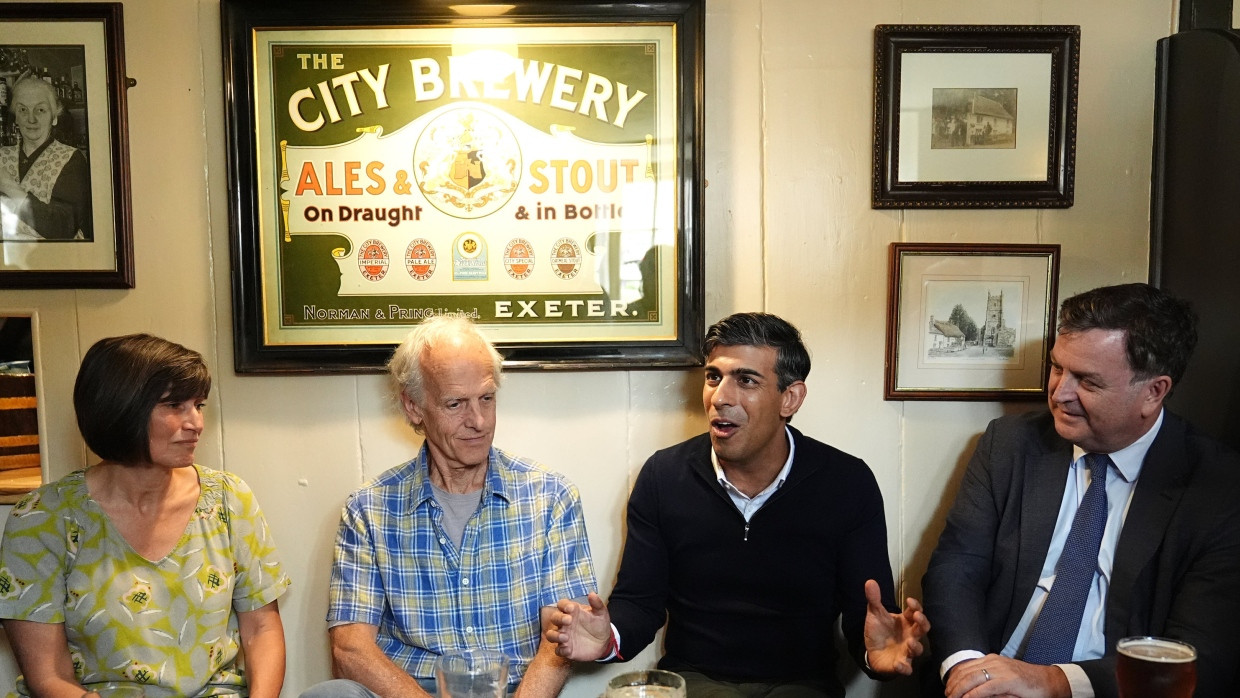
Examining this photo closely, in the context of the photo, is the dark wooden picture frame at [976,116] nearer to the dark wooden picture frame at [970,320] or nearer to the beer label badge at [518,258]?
the dark wooden picture frame at [970,320]

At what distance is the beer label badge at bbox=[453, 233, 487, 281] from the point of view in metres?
2.34

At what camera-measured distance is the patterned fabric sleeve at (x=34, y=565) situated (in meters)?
1.89

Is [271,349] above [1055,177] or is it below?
below

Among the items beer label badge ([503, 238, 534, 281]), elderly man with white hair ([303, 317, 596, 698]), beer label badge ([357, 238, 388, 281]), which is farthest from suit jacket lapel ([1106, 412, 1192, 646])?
beer label badge ([357, 238, 388, 281])

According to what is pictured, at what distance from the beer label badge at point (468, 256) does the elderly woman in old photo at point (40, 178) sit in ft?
3.16

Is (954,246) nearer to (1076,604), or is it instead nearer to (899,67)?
(899,67)

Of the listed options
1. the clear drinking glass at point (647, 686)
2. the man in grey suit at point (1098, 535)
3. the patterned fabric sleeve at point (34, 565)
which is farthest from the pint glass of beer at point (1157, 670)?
the patterned fabric sleeve at point (34, 565)

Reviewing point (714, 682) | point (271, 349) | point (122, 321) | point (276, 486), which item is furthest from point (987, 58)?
point (122, 321)

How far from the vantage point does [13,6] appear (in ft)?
7.52

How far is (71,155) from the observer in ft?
7.59

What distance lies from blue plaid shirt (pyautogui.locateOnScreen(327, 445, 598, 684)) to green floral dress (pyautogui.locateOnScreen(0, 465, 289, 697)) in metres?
0.29

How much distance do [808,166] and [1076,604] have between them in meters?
1.25

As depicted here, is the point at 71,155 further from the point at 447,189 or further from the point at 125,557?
Answer: the point at 125,557

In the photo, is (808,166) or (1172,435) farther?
(808,166)
